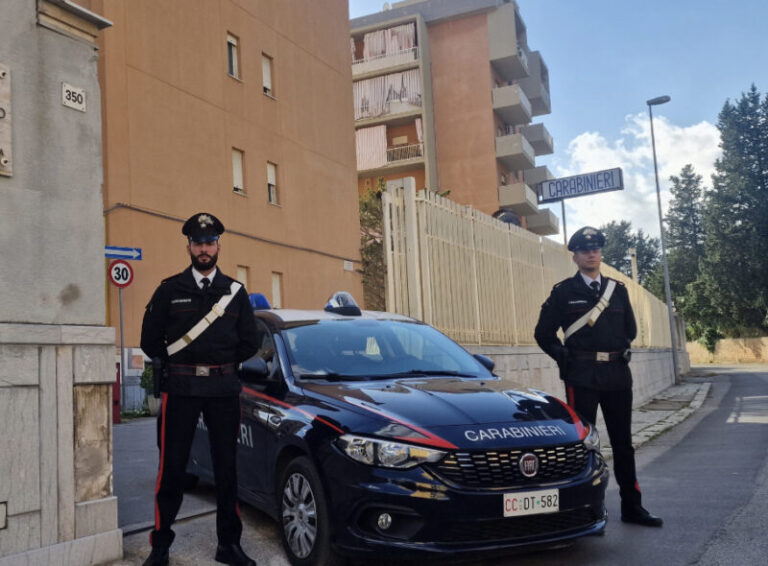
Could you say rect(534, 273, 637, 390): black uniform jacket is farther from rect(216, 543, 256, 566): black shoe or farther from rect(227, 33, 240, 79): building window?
rect(227, 33, 240, 79): building window

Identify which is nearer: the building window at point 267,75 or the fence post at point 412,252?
the fence post at point 412,252

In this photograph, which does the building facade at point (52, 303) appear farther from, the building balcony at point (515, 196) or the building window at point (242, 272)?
the building balcony at point (515, 196)

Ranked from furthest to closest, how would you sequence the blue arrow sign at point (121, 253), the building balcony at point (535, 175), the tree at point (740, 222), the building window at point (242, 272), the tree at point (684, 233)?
the tree at point (684, 233) → the tree at point (740, 222) → the building balcony at point (535, 175) → the building window at point (242, 272) → the blue arrow sign at point (121, 253)

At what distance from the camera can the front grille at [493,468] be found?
4.27 metres

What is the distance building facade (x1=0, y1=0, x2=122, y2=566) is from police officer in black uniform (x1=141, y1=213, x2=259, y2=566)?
315 mm

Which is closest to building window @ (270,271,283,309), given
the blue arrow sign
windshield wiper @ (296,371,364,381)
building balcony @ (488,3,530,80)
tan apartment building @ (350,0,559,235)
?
the blue arrow sign

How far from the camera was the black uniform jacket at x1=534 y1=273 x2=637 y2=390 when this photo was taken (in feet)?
19.6

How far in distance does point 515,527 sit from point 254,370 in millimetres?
1828

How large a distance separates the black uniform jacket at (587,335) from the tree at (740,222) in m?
62.2

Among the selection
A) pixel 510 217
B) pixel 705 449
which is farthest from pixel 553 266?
pixel 705 449

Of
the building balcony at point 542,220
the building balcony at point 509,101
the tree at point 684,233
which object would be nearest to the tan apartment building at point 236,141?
the building balcony at point 509,101

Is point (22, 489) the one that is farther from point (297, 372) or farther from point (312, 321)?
point (312, 321)

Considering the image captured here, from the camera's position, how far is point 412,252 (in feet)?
33.1

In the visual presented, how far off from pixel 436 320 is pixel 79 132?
6059mm
